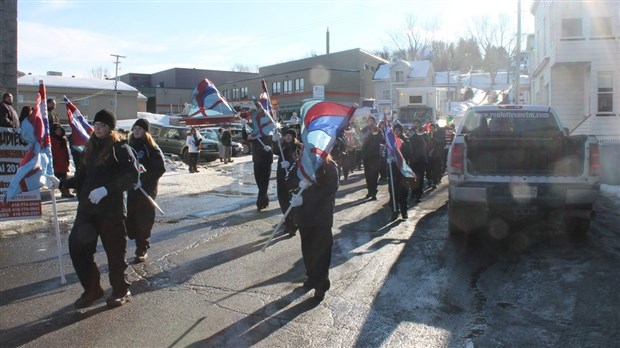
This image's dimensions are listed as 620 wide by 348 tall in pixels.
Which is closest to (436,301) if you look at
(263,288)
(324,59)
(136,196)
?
(263,288)

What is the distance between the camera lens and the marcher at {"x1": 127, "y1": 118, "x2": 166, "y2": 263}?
6656 mm

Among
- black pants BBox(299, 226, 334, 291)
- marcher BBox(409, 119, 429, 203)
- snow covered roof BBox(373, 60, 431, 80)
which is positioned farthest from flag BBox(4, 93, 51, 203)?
snow covered roof BBox(373, 60, 431, 80)

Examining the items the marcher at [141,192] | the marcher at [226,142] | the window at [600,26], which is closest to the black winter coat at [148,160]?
the marcher at [141,192]

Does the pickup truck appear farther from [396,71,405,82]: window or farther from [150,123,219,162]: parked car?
[396,71,405,82]: window

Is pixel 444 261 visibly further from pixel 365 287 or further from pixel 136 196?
pixel 136 196

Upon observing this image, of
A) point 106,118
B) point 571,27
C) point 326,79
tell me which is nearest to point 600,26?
point 571,27

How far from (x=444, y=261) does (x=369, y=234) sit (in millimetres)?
1833

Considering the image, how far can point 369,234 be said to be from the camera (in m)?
8.46

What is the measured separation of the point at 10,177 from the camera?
324 inches

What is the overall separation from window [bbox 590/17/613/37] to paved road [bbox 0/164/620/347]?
1674 cm

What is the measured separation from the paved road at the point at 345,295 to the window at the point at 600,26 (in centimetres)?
1674

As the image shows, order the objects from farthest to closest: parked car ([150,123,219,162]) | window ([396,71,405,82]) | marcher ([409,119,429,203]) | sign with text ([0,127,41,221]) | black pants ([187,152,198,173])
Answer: window ([396,71,405,82]) < parked car ([150,123,219,162]) < black pants ([187,152,198,173]) < marcher ([409,119,429,203]) < sign with text ([0,127,41,221])

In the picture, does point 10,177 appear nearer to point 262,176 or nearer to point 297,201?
point 262,176

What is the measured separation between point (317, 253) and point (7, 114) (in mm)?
6443
